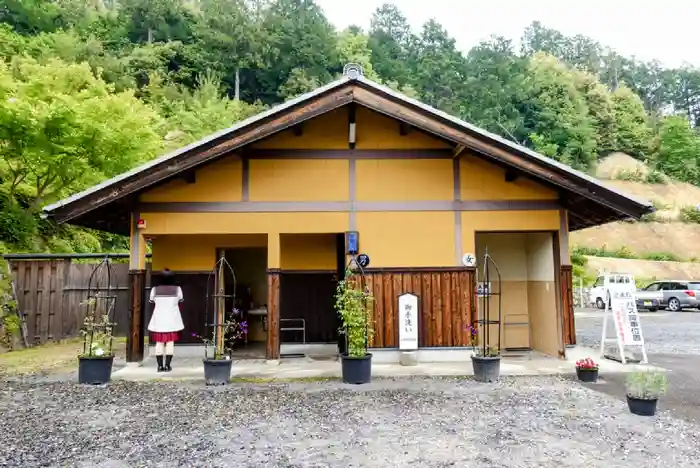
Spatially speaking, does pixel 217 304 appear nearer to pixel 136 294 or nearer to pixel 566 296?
pixel 136 294

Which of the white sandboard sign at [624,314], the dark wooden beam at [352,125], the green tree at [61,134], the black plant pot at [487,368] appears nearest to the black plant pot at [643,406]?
the black plant pot at [487,368]

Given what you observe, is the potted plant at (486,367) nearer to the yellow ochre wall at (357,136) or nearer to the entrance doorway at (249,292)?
the yellow ochre wall at (357,136)

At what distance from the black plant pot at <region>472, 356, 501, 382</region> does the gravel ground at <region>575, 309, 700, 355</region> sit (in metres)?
4.66

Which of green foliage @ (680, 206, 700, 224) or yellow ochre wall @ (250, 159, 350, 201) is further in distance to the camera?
green foliage @ (680, 206, 700, 224)

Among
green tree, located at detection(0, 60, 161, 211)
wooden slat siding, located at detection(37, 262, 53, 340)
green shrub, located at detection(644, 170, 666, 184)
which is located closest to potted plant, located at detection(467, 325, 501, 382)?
wooden slat siding, located at detection(37, 262, 53, 340)

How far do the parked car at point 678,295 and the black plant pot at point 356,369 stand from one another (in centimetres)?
1914

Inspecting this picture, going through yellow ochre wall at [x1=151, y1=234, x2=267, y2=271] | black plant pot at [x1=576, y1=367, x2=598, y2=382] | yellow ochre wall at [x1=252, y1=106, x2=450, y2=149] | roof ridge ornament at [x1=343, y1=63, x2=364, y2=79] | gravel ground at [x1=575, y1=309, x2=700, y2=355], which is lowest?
gravel ground at [x1=575, y1=309, x2=700, y2=355]

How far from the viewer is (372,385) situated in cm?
661

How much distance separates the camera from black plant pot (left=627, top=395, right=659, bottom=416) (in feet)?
16.6

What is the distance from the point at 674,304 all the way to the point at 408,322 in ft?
59.2

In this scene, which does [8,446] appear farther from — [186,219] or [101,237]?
[101,237]

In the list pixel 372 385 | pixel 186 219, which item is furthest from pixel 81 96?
pixel 372 385

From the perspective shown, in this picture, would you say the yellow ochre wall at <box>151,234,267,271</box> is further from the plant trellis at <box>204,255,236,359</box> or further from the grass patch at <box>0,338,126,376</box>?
the grass patch at <box>0,338,126,376</box>

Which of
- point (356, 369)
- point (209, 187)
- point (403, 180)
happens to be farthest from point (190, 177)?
point (356, 369)
